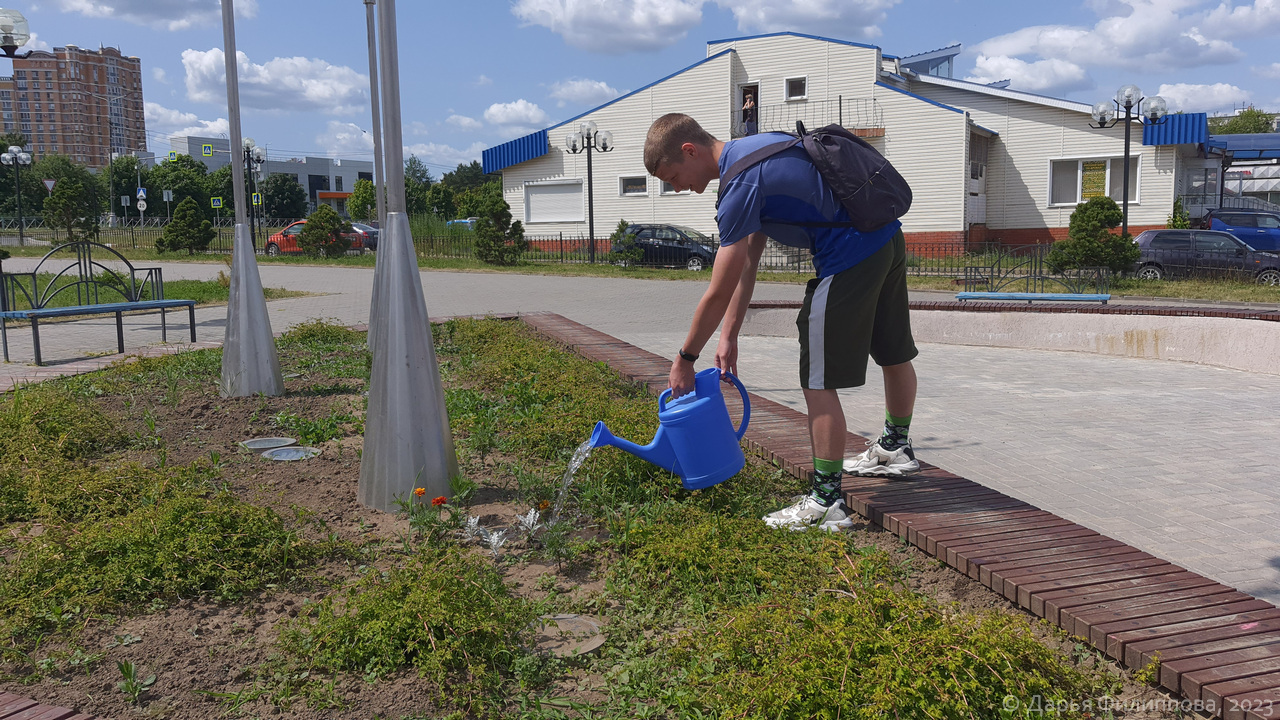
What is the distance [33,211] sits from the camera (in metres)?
67.3

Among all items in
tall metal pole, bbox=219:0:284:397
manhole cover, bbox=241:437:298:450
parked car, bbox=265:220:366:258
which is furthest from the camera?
parked car, bbox=265:220:366:258

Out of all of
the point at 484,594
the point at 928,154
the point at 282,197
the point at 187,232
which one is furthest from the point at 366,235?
the point at 282,197

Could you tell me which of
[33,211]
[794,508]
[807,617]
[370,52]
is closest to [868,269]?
[794,508]

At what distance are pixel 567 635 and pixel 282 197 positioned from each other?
74.7m

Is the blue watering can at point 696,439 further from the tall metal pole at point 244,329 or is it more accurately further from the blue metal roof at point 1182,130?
the blue metal roof at point 1182,130

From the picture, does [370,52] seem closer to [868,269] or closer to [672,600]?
[868,269]

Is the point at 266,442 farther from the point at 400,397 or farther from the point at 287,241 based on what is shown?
the point at 287,241

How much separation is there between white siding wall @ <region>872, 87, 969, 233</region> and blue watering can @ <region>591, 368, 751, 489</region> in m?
25.0

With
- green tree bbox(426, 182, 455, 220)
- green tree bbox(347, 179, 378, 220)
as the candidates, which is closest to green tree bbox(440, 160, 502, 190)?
green tree bbox(426, 182, 455, 220)

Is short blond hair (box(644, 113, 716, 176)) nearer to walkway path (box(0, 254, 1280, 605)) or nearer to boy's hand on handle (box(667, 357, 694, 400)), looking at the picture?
boy's hand on handle (box(667, 357, 694, 400))

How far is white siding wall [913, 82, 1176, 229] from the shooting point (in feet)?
86.9

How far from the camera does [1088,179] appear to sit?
27.4 meters

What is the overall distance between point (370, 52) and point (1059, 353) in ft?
25.8

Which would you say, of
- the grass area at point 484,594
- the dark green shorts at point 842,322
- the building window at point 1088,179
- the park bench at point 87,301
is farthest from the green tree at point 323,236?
the dark green shorts at point 842,322
